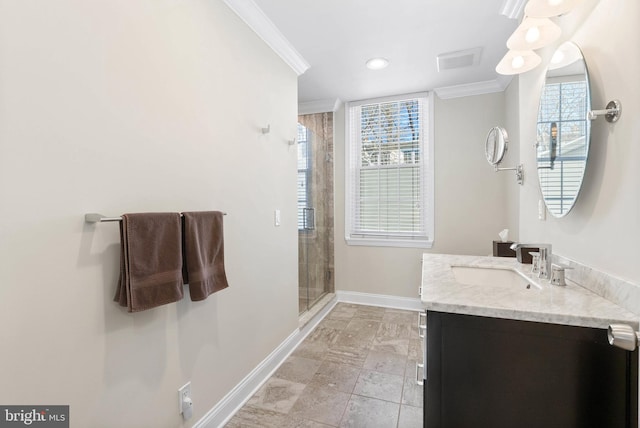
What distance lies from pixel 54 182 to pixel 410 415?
6.54 ft

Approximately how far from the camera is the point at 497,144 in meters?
1.95

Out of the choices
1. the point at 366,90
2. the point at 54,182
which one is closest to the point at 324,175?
the point at 366,90

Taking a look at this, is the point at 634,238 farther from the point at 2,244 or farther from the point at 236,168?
the point at 2,244

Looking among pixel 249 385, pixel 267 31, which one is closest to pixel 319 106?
pixel 267 31

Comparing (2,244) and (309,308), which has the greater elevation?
(2,244)

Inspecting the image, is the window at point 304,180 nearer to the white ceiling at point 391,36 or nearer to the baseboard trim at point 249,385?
the white ceiling at point 391,36

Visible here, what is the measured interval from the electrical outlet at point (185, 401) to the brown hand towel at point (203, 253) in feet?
1.49

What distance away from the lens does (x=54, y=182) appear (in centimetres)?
92

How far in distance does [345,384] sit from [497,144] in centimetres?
190

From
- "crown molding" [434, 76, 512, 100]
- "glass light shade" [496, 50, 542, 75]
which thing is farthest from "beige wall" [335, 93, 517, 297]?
"glass light shade" [496, 50, 542, 75]

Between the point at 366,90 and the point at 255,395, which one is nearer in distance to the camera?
the point at 255,395

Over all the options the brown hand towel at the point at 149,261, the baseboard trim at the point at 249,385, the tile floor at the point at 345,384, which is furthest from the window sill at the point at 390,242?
the brown hand towel at the point at 149,261

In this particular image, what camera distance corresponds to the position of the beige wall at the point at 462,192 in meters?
3.03

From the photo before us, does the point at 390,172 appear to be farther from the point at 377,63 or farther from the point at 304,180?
the point at 377,63
